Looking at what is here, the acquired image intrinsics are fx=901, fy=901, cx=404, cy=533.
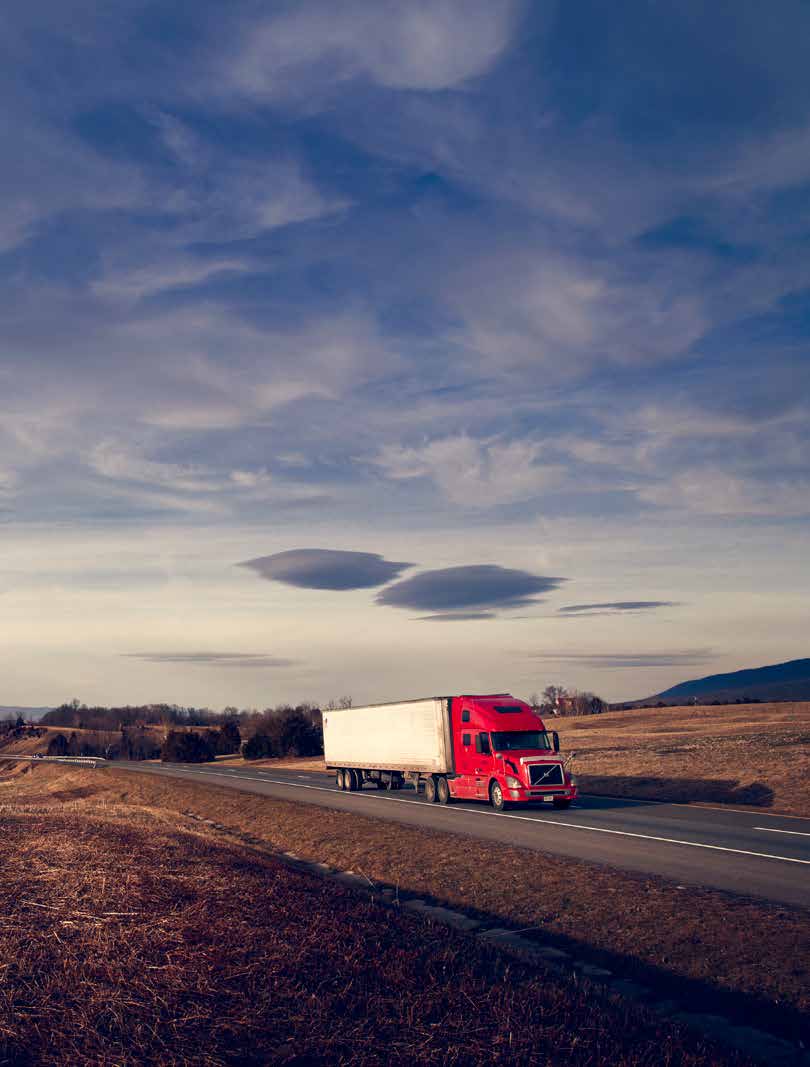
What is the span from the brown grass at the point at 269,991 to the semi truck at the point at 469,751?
16219 millimetres

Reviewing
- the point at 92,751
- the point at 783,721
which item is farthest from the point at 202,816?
the point at 92,751

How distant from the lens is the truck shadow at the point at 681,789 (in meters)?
29.4

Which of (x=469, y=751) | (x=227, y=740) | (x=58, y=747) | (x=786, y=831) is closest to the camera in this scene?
(x=786, y=831)

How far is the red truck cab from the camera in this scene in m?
27.5

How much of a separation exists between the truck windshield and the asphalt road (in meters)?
1.94

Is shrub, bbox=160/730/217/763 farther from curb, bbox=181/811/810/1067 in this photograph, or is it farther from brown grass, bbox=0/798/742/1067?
brown grass, bbox=0/798/742/1067

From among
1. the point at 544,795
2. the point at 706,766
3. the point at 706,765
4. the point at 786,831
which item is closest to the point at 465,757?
the point at 544,795

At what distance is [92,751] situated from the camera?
13725 centimetres

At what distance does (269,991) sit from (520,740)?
2188 centimetres

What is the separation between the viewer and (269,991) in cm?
763

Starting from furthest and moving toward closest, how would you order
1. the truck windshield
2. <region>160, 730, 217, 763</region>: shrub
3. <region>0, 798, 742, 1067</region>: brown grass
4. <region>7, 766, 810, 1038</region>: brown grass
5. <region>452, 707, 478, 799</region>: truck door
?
<region>160, 730, 217, 763</region>: shrub → <region>452, 707, 478, 799</region>: truck door → the truck windshield → <region>7, 766, 810, 1038</region>: brown grass → <region>0, 798, 742, 1067</region>: brown grass

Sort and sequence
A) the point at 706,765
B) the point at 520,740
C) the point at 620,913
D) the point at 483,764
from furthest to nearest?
the point at 706,765, the point at 483,764, the point at 520,740, the point at 620,913

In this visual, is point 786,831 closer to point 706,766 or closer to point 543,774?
point 543,774

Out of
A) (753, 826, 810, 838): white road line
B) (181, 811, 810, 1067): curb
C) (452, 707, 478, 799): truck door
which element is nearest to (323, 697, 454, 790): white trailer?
(452, 707, 478, 799): truck door
